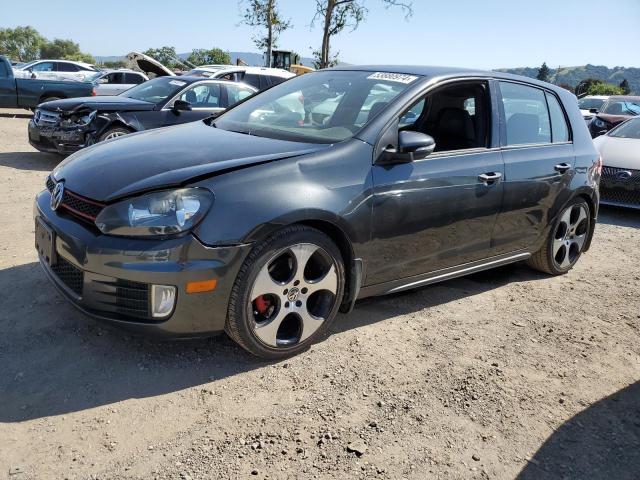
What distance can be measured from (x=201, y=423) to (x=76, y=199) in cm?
134

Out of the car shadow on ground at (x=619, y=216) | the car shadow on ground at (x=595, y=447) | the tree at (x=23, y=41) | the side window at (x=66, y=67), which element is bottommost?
the car shadow on ground at (x=619, y=216)

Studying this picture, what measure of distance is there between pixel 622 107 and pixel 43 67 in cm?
1853

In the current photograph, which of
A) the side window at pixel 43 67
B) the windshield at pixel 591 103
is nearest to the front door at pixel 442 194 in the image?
the windshield at pixel 591 103

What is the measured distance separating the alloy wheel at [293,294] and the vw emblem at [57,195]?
1180 millimetres

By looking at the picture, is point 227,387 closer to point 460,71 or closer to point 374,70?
point 374,70

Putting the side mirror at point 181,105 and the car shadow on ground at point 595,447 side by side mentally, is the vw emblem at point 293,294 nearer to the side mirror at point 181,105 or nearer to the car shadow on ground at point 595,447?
the car shadow on ground at point 595,447

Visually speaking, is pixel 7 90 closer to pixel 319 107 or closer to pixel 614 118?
pixel 319 107

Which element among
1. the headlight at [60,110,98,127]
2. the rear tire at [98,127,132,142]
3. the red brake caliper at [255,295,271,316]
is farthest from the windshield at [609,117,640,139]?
the headlight at [60,110,98,127]

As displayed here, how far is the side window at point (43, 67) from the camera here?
1936 centimetres

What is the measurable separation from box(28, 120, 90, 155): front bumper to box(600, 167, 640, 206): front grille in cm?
717

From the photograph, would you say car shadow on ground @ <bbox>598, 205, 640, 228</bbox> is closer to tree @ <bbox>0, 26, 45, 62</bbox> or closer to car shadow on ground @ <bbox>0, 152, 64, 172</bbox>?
car shadow on ground @ <bbox>0, 152, 64, 172</bbox>

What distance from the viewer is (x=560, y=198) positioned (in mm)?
4484

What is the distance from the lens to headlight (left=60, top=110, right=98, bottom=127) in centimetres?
780

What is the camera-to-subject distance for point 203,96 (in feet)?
28.4
